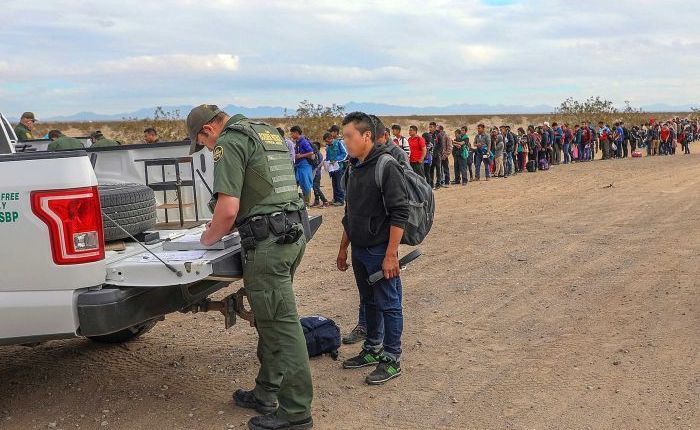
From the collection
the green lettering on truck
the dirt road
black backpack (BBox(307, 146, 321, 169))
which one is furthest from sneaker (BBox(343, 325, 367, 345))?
black backpack (BBox(307, 146, 321, 169))

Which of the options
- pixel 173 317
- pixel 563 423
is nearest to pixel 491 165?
pixel 173 317

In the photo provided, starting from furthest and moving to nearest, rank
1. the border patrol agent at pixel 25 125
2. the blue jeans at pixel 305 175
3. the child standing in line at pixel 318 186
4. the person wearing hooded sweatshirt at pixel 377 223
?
the child standing in line at pixel 318 186
the blue jeans at pixel 305 175
the border patrol agent at pixel 25 125
the person wearing hooded sweatshirt at pixel 377 223

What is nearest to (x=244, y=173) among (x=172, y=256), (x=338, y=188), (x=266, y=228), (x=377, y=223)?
(x=266, y=228)

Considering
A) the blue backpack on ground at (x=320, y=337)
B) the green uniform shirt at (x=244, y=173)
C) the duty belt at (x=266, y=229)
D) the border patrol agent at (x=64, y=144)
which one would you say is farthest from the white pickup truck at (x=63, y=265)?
the border patrol agent at (x=64, y=144)

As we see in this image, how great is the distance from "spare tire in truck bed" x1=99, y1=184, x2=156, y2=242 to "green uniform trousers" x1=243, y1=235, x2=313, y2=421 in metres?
Result: 0.84

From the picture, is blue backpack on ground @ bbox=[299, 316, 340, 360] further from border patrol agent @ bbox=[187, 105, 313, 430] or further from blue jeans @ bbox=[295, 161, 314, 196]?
blue jeans @ bbox=[295, 161, 314, 196]

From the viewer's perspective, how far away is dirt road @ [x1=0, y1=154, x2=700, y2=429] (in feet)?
13.6

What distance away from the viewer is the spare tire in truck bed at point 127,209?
407 cm

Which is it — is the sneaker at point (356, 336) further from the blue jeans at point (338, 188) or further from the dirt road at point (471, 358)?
the blue jeans at point (338, 188)

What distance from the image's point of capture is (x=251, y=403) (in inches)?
168

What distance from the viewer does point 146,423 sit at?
161 inches

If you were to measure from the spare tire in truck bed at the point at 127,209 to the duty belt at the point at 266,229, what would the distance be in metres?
0.75

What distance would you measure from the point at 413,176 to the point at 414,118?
235 ft

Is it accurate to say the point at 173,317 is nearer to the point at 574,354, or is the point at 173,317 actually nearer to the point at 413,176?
the point at 413,176
